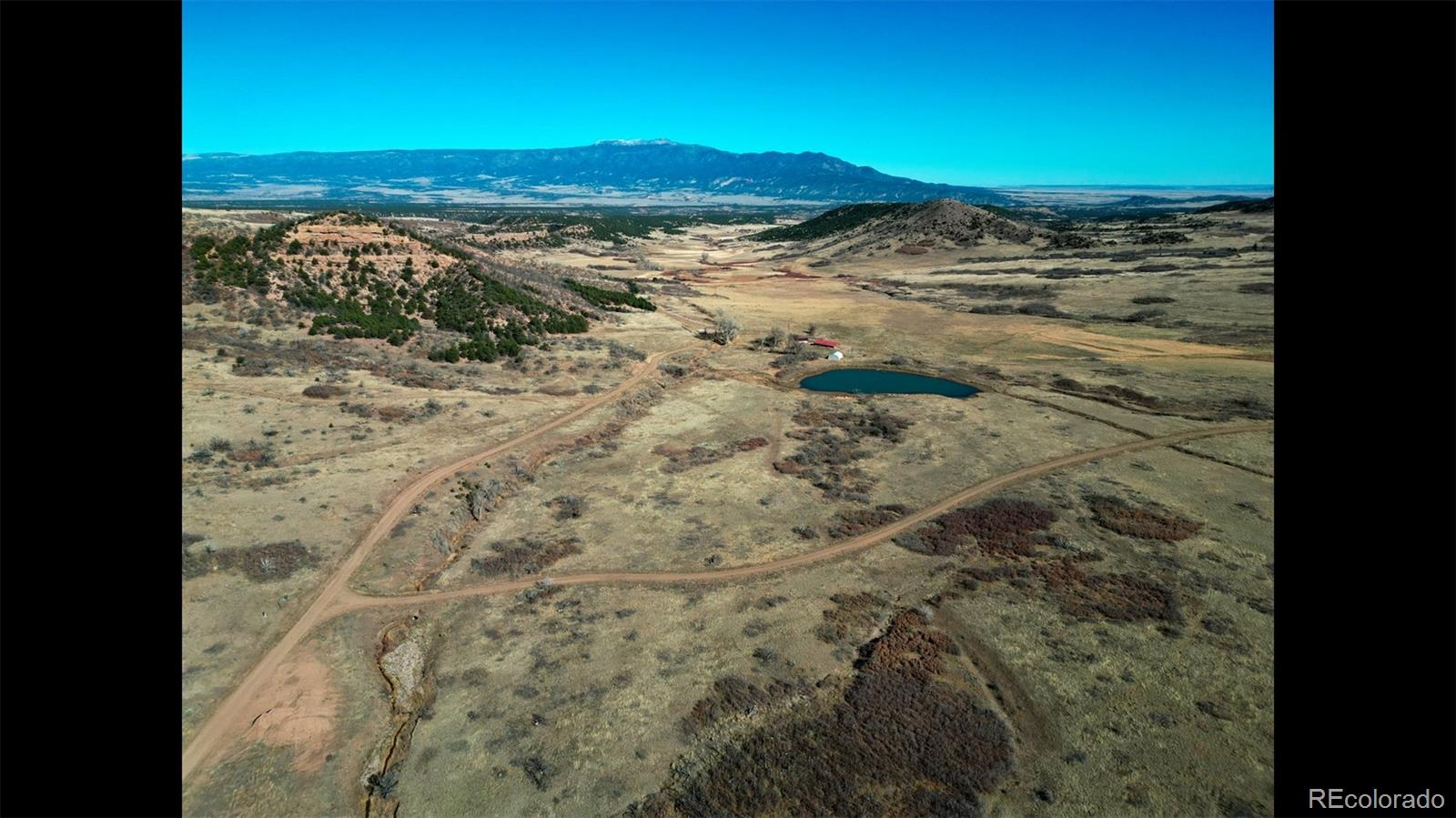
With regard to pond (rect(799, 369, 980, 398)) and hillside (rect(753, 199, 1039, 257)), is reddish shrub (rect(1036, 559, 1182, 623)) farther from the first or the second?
hillside (rect(753, 199, 1039, 257))

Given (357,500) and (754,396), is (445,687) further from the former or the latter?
(754,396)

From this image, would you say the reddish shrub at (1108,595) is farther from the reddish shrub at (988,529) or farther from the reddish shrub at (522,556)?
the reddish shrub at (522,556)

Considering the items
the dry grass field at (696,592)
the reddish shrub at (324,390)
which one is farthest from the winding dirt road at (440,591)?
the reddish shrub at (324,390)

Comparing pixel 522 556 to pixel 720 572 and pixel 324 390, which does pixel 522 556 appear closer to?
pixel 720 572

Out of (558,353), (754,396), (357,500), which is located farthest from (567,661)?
(558,353)
